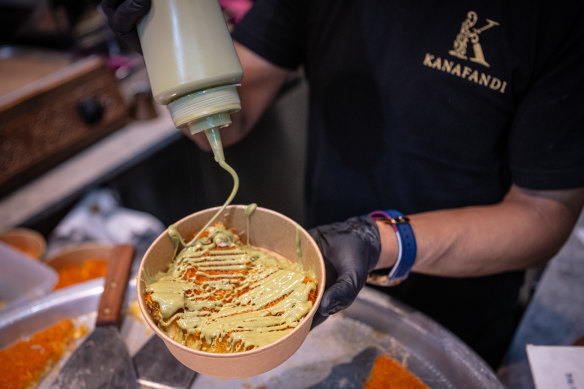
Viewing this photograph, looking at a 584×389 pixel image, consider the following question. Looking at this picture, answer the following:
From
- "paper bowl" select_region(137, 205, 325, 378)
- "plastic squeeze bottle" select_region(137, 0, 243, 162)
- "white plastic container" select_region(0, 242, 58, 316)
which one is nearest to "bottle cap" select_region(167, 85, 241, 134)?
"plastic squeeze bottle" select_region(137, 0, 243, 162)

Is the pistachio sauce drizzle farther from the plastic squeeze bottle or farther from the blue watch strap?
the blue watch strap

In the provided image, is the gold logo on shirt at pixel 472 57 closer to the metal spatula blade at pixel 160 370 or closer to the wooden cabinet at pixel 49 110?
the metal spatula blade at pixel 160 370

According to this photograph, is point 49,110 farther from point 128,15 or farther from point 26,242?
point 128,15

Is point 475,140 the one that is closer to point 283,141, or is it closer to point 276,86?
point 276,86

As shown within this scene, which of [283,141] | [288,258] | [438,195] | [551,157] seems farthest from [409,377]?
[283,141]

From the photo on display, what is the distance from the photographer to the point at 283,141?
9.53 ft

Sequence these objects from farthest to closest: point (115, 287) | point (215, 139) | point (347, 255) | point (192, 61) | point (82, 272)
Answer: point (82, 272) → point (115, 287) → point (347, 255) → point (215, 139) → point (192, 61)

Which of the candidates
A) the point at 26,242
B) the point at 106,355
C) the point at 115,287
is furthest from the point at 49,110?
the point at 106,355

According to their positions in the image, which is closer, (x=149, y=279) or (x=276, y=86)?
(x=149, y=279)

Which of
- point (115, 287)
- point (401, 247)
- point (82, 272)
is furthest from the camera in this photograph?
point (82, 272)

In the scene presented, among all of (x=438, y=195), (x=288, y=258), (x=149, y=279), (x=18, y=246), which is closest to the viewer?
(x=149, y=279)

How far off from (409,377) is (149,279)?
0.74 metres

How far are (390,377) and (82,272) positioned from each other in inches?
51.1

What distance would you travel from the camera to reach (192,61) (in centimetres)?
74
